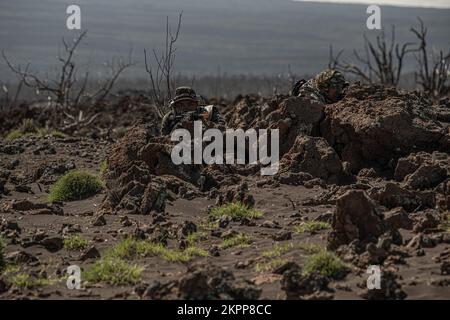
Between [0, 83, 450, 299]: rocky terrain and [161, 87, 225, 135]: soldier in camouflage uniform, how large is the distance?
0.28 metres

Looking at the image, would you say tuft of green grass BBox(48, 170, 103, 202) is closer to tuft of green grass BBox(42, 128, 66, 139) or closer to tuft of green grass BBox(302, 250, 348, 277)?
tuft of green grass BBox(302, 250, 348, 277)

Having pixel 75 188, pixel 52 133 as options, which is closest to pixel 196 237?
pixel 75 188

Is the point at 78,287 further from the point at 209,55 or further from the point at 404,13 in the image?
the point at 404,13

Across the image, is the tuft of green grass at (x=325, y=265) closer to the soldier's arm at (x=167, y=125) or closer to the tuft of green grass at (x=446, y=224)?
the tuft of green grass at (x=446, y=224)

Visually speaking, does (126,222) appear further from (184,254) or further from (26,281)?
(26,281)

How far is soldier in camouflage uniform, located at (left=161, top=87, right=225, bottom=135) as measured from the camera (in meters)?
10.8

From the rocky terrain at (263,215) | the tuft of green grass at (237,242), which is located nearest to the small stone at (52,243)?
the rocky terrain at (263,215)

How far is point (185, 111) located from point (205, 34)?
273 ft

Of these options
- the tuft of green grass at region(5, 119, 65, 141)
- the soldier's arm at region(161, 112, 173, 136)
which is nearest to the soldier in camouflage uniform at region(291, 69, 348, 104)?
the soldier's arm at region(161, 112, 173, 136)

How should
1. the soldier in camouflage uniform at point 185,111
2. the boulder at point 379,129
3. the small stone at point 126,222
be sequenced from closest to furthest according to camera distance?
the small stone at point 126,222 < the boulder at point 379,129 < the soldier in camouflage uniform at point 185,111

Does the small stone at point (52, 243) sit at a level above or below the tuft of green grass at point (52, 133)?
above

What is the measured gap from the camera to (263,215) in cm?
837

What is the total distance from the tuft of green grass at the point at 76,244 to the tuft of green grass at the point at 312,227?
5.90 ft

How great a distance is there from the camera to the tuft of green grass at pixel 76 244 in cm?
770
